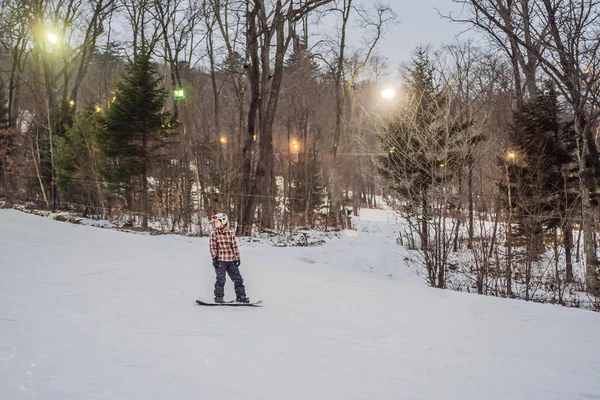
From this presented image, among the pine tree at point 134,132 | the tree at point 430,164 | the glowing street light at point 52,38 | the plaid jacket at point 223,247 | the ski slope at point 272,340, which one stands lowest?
the ski slope at point 272,340

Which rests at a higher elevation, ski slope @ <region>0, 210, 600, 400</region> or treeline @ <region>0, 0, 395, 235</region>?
treeline @ <region>0, 0, 395, 235</region>

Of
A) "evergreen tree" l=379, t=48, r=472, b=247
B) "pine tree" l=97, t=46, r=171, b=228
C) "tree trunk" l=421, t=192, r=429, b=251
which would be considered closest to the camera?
"evergreen tree" l=379, t=48, r=472, b=247

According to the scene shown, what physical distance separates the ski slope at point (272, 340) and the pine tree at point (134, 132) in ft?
29.5

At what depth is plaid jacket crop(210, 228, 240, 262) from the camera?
295 inches

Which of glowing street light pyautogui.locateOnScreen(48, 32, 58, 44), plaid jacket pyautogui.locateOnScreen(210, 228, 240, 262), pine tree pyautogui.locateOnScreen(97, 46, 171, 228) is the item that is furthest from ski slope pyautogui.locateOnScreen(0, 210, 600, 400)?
glowing street light pyautogui.locateOnScreen(48, 32, 58, 44)

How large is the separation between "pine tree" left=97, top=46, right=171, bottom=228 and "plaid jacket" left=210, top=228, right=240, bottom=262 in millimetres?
12459

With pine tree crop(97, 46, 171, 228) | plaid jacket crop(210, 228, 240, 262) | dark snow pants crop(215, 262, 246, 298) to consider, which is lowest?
dark snow pants crop(215, 262, 246, 298)

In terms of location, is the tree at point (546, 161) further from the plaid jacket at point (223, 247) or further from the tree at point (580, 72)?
the plaid jacket at point (223, 247)

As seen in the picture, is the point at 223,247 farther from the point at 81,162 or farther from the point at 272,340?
the point at 81,162

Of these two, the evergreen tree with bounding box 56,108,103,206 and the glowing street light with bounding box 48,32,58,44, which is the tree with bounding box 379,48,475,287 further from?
the glowing street light with bounding box 48,32,58,44

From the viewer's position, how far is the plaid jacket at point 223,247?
7480mm

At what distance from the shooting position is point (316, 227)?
2348cm

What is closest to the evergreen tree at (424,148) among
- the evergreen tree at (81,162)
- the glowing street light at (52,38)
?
the evergreen tree at (81,162)

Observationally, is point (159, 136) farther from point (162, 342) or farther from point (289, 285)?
point (162, 342)
